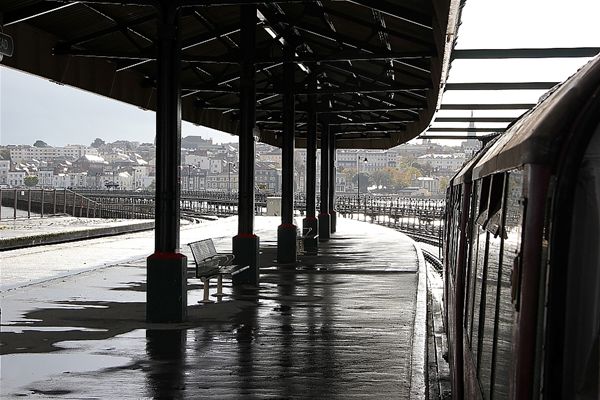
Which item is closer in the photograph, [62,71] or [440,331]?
[440,331]

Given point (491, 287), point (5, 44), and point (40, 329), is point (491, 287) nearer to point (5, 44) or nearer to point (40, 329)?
point (5, 44)

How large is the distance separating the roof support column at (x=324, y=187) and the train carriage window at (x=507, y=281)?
1284 inches

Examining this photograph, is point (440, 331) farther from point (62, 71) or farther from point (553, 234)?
point (553, 234)

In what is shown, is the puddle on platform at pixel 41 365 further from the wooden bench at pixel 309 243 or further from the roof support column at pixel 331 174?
the roof support column at pixel 331 174

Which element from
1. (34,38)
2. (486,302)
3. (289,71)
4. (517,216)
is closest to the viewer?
(517,216)

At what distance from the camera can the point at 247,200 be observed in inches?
747

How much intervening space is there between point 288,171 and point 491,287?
19.8 m

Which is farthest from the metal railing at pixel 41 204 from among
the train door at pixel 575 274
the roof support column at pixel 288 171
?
the train door at pixel 575 274

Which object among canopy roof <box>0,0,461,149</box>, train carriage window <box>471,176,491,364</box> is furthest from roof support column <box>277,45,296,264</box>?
train carriage window <box>471,176,491,364</box>

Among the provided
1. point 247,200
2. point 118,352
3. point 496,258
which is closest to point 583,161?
point 496,258

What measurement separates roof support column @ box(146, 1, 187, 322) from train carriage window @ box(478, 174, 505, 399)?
30.3ft

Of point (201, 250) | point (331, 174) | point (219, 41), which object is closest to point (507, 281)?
point (201, 250)

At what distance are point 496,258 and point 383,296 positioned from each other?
13883 millimetres

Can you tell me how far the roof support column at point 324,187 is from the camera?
36.4 m
